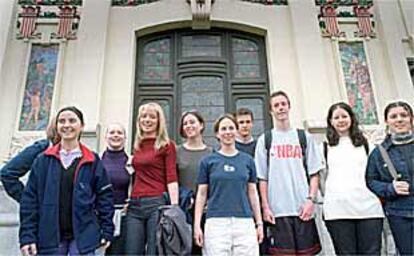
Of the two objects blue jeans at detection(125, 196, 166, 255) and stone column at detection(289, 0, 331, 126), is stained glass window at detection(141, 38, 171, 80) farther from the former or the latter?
blue jeans at detection(125, 196, 166, 255)

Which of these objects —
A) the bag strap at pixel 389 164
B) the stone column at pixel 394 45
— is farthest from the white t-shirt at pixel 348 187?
the stone column at pixel 394 45

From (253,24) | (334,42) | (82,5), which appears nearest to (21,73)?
(82,5)

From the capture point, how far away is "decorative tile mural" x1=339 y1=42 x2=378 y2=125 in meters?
7.86

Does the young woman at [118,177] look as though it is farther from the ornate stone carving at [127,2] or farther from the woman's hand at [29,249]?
the ornate stone carving at [127,2]

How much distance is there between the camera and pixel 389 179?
383cm

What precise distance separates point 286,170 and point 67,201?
5.54ft

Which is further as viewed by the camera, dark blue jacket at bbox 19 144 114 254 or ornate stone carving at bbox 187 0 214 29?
ornate stone carving at bbox 187 0 214 29

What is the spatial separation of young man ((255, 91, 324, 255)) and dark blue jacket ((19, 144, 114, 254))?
124 centimetres

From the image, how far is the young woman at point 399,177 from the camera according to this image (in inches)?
147

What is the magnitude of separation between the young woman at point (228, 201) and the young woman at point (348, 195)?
23.0 inches

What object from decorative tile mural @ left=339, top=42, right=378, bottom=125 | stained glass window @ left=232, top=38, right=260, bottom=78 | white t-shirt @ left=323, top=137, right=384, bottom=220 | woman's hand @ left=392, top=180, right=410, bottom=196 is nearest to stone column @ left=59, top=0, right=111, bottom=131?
stained glass window @ left=232, top=38, right=260, bottom=78

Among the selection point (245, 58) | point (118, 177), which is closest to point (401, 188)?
point (118, 177)

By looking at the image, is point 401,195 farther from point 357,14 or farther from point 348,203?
point 357,14

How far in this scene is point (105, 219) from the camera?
3680mm
